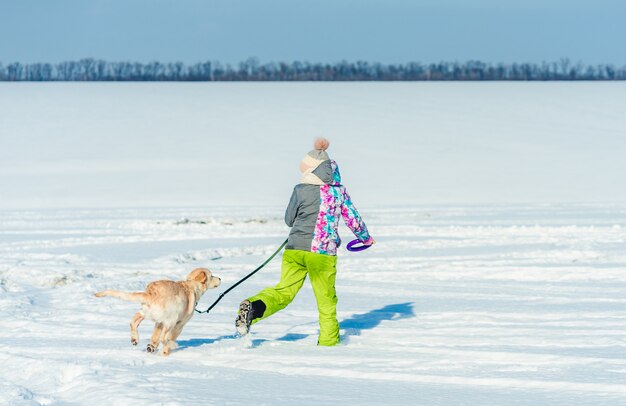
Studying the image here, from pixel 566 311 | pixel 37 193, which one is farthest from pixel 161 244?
pixel 37 193

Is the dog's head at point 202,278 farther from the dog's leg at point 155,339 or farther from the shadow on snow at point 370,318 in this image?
the shadow on snow at point 370,318

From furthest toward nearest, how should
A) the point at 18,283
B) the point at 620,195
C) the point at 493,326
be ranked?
the point at 620,195
the point at 18,283
the point at 493,326

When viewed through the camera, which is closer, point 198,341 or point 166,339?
point 166,339

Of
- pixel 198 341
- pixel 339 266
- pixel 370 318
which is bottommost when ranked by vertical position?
pixel 339 266

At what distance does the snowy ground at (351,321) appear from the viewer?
506 centimetres

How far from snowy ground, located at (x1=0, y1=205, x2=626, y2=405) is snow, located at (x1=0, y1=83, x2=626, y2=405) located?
1.0 inches

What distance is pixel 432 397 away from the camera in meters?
4.87

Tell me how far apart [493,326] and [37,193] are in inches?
578

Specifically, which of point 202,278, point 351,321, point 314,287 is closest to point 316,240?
point 314,287

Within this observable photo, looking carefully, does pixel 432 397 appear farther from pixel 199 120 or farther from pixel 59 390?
pixel 199 120

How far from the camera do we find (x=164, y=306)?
5.75m

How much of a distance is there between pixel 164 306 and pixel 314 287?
3.79 ft

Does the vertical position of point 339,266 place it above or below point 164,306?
below

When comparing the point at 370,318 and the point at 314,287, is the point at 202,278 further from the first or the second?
the point at 370,318
